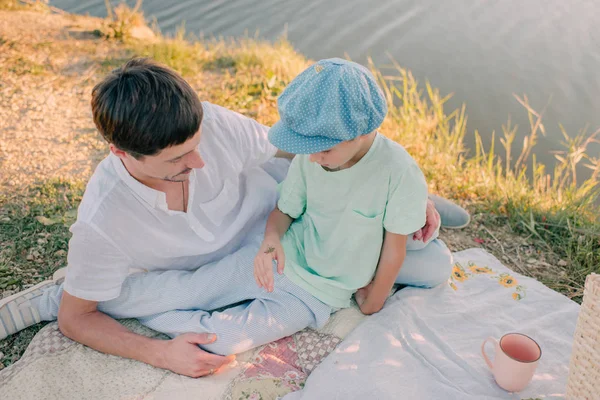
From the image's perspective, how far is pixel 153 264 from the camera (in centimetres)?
244

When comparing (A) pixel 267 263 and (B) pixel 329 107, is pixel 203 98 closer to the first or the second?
(A) pixel 267 263

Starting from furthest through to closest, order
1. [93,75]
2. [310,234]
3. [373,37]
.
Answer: [373,37] → [93,75] → [310,234]

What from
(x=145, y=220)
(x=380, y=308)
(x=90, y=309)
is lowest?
(x=380, y=308)

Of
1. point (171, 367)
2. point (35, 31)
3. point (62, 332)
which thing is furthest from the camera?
point (35, 31)

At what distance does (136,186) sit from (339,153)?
81 centimetres

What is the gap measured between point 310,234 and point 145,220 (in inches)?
29.0

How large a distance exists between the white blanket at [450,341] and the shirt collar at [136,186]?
946 mm

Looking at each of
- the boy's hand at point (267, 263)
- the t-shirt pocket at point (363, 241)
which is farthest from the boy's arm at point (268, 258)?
the t-shirt pocket at point (363, 241)

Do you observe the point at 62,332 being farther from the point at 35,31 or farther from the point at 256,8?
the point at 256,8

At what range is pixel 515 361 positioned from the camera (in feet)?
6.60

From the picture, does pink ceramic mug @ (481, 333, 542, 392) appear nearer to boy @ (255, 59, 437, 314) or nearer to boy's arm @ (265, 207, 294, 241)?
boy @ (255, 59, 437, 314)

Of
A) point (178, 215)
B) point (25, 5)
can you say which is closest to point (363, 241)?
point (178, 215)

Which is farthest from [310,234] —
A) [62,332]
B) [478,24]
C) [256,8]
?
[256,8]

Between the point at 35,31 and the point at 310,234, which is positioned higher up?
the point at 35,31
